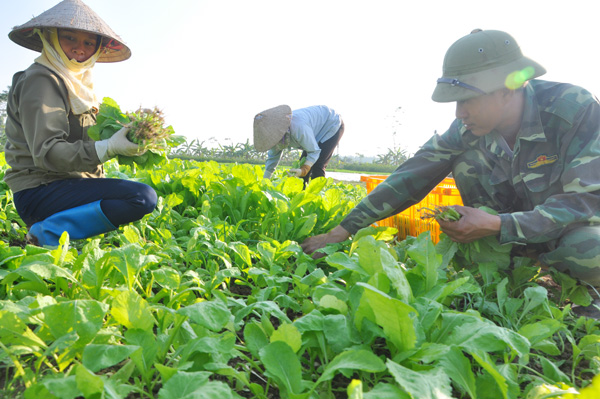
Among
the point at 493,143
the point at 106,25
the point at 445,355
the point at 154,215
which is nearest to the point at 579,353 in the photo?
the point at 445,355

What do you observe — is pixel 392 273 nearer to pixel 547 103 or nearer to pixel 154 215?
pixel 547 103

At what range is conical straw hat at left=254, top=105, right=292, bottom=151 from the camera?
14.7 feet

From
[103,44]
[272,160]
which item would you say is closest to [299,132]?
[272,160]

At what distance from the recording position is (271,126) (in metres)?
4.48

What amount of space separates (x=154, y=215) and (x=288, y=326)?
6.19 ft

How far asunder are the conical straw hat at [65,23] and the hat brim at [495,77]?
6.01 ft

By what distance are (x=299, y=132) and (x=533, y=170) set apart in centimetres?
284

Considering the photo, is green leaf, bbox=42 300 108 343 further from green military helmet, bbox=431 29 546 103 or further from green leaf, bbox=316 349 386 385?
green military helmet, bbox=431 29 546 103

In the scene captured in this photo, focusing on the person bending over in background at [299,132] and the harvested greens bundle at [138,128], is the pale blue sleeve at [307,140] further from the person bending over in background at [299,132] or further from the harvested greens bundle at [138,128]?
the harvested greens bundle at [138,128]

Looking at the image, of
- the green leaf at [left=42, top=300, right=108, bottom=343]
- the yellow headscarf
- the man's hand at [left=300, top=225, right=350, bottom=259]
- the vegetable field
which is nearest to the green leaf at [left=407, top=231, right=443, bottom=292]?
the vegetable field

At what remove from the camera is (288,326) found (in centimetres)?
105

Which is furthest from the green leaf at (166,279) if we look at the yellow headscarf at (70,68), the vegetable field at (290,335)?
the yellow headscarf at (70,68)

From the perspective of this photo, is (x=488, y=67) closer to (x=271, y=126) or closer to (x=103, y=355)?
(x=103, y=355)

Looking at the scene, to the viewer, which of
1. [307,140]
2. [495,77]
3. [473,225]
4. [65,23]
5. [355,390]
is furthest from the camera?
[307,140]
